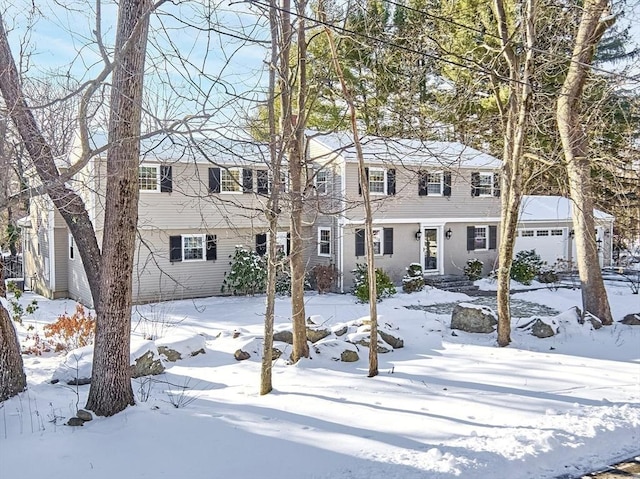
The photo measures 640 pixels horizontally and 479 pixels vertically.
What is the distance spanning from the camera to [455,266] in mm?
21500

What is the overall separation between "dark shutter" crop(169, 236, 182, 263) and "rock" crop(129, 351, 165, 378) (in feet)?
30.5

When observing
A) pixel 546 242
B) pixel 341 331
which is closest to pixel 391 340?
pixel 341 331

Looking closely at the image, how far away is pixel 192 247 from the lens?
1789cm

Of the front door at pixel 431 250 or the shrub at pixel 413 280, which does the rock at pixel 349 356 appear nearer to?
the shrub at pixel 413 280

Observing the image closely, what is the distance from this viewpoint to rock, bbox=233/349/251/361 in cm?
953

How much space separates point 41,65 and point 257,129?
3135 mm

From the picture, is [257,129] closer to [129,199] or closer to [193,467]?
[129,199]

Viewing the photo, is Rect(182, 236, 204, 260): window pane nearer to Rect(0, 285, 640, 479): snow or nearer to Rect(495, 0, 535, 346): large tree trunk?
Rect(0, 285, 640, 479): snow

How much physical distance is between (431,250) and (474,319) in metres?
10.0

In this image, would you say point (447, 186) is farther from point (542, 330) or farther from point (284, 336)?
point (284, 336)

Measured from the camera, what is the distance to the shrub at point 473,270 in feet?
68.6

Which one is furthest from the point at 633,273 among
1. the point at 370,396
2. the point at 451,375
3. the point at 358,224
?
the point at 370,396

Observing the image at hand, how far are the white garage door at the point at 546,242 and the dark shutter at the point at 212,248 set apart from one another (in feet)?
42.0

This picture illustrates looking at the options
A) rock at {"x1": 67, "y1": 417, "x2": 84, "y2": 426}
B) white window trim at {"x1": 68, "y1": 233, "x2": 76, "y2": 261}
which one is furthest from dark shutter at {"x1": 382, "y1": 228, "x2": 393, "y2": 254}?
rock at {"x1": 67, "y1": 417, "x2": 84, "y2": 426}
